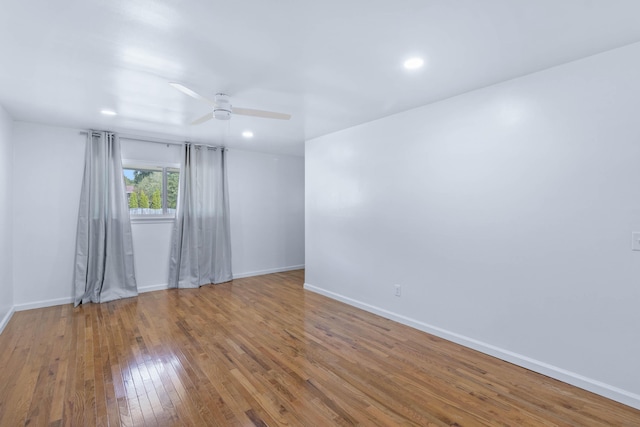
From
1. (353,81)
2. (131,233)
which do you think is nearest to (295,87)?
(353,81)

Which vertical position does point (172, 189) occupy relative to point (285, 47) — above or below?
below

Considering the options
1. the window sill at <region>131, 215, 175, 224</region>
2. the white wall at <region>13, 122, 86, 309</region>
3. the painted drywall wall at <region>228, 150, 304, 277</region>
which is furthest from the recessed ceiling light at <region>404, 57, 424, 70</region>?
the white wall at <region>13, 122, 86, 309</region>

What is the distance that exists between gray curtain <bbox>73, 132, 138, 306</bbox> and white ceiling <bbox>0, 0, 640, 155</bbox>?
3.91 ft

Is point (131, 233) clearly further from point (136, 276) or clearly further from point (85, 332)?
point (85, 332)

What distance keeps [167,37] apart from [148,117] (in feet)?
6.95

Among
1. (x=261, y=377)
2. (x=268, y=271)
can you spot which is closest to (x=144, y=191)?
(x=268, y=271)

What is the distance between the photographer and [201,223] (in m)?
5.42

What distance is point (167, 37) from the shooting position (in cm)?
201

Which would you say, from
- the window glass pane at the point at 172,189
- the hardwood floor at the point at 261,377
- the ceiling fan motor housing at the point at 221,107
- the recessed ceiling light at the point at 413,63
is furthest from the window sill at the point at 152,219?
the recessed ceiling light at the point at 413,63

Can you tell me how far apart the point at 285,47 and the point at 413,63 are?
983 millimetres

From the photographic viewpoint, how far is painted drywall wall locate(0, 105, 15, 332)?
3.43 m

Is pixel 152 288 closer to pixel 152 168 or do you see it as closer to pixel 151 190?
pixel 151 190

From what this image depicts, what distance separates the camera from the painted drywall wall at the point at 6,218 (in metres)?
3.43

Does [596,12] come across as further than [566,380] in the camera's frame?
No
